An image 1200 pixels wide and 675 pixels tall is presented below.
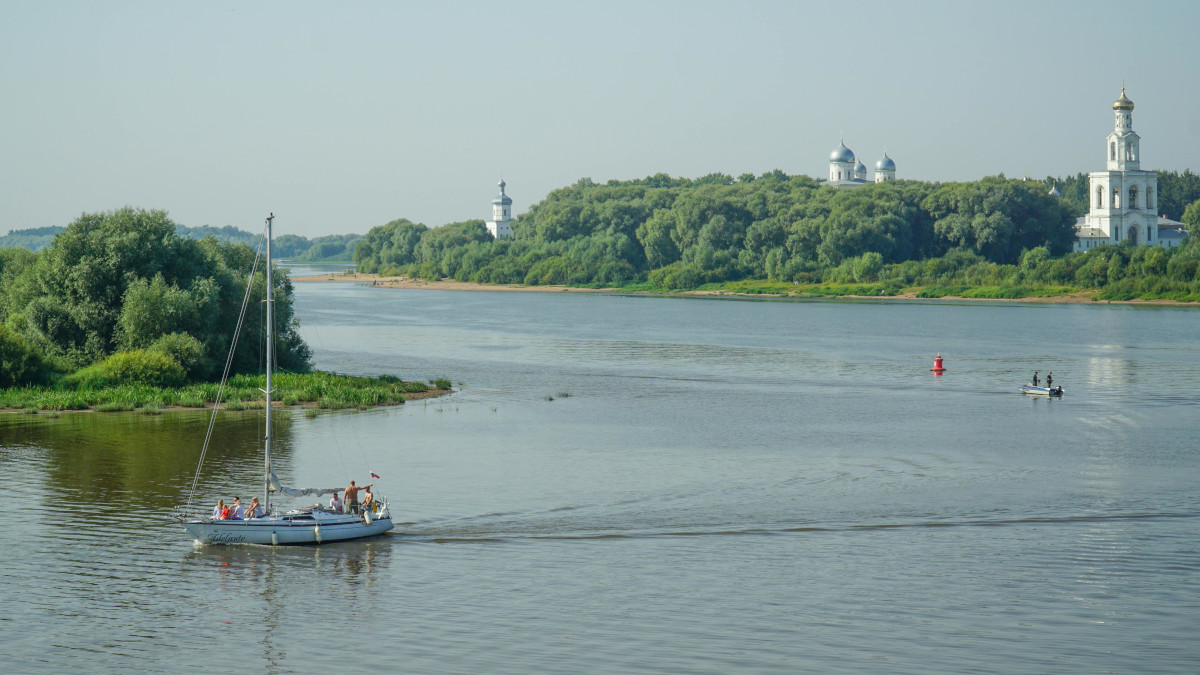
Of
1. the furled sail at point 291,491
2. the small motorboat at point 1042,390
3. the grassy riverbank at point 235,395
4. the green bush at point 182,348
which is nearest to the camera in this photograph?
the furled sail at point 291,491

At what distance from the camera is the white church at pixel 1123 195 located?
562 feet

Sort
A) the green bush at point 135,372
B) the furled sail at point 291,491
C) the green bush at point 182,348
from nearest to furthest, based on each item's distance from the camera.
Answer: the furled sail at point 291,491
the green bush at point 135,372
the green bush at point 182,348

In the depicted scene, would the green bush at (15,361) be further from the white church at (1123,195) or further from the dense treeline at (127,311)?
the white church at (1123,195)

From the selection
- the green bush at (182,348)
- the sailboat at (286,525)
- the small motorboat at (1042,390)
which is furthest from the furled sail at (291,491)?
the small motorboat at (1042,390)

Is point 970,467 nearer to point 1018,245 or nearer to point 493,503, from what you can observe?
point 493,503

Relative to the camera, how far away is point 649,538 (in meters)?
30.6

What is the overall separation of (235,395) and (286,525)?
2452 centimetres

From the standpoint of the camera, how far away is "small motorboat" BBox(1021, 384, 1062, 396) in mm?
56531

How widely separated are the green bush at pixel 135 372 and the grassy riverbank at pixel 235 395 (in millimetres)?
491

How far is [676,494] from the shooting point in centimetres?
3512

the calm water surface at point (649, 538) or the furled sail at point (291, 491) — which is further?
the furled sail at point (291, 491)

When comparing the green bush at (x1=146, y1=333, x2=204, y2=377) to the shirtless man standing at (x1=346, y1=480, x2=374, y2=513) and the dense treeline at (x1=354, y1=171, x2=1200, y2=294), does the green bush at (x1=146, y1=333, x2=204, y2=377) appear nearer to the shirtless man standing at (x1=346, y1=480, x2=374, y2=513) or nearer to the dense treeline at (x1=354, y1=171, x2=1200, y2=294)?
the shirtless man standing at (x1=346, y1=480, x2=374, y2=513)

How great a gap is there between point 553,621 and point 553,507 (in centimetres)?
936

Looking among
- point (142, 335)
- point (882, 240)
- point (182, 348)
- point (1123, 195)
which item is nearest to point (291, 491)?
point (182, 348)
